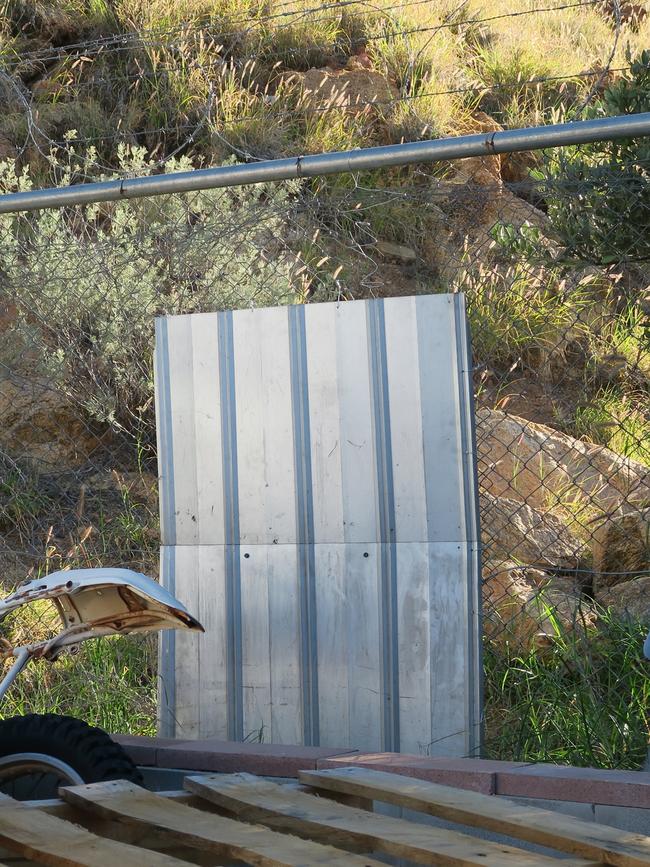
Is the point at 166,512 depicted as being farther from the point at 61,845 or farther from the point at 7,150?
the point at 7,150

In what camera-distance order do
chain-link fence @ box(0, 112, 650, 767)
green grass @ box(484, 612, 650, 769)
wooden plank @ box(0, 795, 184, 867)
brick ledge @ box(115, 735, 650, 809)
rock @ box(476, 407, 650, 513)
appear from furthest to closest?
rock @ box(476, 407, 650, 513) < chain-link fence @ box(0, 112, 650, 767) < green grass @ box(484, 612, 650, 769) < brick ledge @ box(115, 735, 650, 809) < wooden plank @ box(0, 795, 184, 867)

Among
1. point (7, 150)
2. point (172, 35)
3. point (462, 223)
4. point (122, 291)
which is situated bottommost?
point (122, 291)

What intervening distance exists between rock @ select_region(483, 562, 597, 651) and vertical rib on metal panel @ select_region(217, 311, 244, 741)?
107 cm

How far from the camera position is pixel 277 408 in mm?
3723

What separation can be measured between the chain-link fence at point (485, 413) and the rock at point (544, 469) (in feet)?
0.05

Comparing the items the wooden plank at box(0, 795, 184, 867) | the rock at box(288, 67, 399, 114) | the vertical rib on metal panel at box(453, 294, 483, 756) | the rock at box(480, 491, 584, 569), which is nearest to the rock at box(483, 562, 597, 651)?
the rock at box(480, 491, 584, 569)

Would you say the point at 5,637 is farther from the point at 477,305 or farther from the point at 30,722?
the point at 477,305

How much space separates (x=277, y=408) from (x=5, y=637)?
2.14 meters

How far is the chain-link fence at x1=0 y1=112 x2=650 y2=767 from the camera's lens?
13.1ft

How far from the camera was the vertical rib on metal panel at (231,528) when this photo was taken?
3.66m

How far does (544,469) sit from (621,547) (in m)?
1.20

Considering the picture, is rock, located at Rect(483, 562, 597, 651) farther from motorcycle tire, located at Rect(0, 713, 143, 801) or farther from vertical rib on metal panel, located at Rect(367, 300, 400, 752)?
motorcycle tire, located at Rect(0, 713, 143, 801)

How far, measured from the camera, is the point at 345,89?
35.1 feet

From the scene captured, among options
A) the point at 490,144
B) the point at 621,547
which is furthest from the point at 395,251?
the point at 490,144
